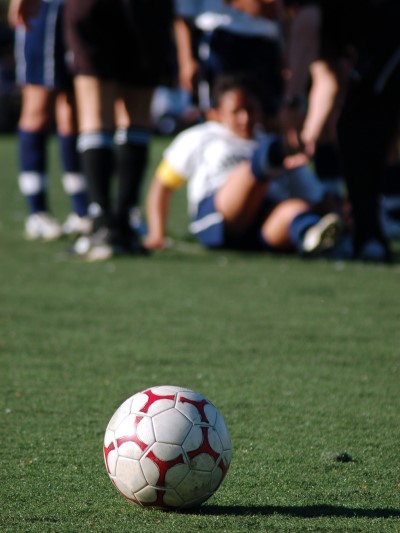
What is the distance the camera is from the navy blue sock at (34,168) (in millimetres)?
7375

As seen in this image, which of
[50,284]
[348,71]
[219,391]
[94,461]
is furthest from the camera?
[348,71]

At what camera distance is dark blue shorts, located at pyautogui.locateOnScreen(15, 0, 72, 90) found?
7.14 metres

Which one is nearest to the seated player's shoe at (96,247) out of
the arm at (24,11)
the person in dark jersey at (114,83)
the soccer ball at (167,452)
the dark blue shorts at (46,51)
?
the person in dark jersey at (114,83)

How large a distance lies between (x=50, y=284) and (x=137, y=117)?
4.32 ft

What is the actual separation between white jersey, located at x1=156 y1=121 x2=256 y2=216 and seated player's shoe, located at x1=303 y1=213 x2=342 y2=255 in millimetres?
752

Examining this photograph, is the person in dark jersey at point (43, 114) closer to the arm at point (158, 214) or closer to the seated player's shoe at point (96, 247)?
the seated player's shoe at point (96, 247)

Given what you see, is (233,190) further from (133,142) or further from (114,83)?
(114,83)

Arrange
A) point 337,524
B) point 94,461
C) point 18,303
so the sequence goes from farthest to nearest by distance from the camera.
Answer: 1. point 18,303
2. point 94,461
3. point 337,524

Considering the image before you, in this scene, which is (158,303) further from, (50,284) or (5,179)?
(5,179)

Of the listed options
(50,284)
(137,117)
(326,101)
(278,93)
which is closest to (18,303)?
(50,284)

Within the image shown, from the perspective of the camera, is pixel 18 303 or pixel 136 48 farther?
pixel 136 48

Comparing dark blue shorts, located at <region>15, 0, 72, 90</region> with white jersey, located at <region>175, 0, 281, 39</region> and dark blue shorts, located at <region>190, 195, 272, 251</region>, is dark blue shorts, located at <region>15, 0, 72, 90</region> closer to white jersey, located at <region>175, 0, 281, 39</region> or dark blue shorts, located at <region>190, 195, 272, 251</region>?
white jersey, located at <region>175, 0, 281, 39</region>

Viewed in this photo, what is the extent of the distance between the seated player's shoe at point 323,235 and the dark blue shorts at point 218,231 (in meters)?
0.44

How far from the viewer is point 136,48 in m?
6.39
